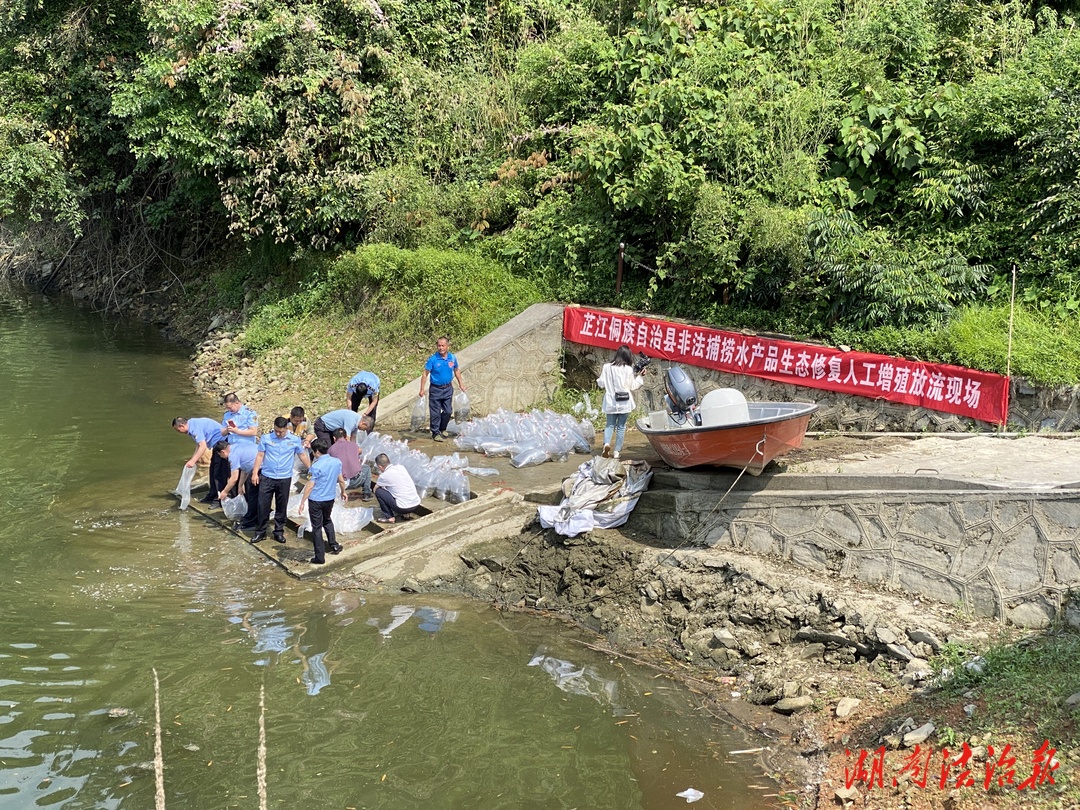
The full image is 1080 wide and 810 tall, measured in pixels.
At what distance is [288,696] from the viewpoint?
828 centimetres

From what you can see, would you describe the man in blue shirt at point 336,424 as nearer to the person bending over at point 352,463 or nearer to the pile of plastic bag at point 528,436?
the person bending over at point 352,463

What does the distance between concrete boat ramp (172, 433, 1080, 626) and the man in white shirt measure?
0.23 meters

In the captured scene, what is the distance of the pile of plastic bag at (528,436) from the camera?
12805 millimetres

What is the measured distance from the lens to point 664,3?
56.3ft

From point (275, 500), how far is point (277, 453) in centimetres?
76

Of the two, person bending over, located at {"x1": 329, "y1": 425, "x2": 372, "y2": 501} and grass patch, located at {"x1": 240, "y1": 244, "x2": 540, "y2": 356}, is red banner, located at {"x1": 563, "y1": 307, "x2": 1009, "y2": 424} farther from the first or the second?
person bending over, located at {"x1": 329, "y1": 425, "x2": 372, "y2": 501}

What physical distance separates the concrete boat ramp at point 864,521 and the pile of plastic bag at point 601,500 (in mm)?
155

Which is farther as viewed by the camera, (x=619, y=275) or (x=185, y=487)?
(x=619, y=275)

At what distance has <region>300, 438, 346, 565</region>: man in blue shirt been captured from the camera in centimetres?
1049

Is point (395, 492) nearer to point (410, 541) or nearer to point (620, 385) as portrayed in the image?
point (410, 541)

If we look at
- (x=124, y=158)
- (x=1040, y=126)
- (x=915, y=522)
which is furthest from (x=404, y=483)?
(x=124, y=158)

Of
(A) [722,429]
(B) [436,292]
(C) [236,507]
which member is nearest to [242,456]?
(C) [236,507]

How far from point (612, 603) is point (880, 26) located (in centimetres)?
1097

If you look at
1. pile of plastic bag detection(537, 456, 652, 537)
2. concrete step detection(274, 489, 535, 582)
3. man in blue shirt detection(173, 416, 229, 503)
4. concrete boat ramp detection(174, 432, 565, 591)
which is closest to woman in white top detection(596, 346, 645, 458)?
pile of plastic bag detection(537, 456, 652, 537)
